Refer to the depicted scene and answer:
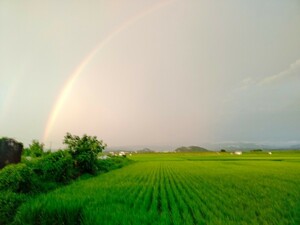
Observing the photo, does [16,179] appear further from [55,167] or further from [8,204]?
[55,167]

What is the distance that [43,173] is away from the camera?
1324 cm

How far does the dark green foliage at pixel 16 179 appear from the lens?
10.4 m

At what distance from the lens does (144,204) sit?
857cm

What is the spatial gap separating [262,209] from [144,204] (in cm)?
310

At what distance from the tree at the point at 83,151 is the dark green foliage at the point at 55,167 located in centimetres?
305

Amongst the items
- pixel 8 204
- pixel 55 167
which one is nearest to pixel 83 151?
pixel 55 167

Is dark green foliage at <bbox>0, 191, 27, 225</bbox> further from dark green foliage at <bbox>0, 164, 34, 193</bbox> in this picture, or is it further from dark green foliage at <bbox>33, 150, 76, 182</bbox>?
dark green foliage at <bbox>33, 150, 76, 182</bbox>

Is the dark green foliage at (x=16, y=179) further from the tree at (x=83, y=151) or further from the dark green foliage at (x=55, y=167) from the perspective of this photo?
the tree at (x=83, y=151)

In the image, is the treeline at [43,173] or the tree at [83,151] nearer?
the treeline at [43,173]

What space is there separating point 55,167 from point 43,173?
0.83 m

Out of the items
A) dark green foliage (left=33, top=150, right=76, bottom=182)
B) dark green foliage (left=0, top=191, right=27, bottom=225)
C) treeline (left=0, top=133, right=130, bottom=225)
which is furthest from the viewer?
dark green foliage (left=33, top=150, right=76, bottom=182)

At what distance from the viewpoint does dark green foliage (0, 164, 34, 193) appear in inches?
409

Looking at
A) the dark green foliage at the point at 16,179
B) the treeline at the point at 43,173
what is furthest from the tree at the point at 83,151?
the dark green foliage at the point at 16,179

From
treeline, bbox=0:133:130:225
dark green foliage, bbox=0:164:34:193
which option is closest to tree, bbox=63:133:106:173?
treeline, bbox=0:133:130:225
